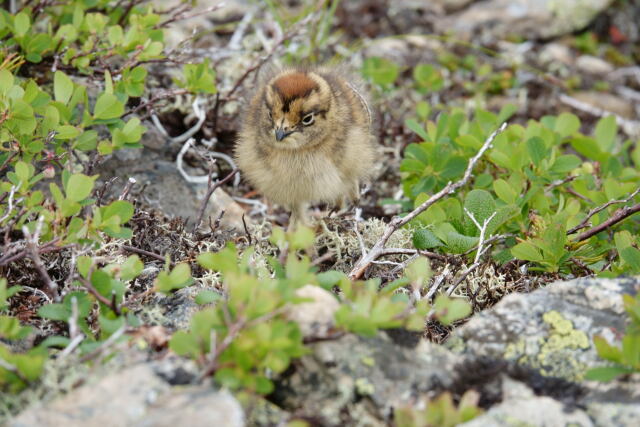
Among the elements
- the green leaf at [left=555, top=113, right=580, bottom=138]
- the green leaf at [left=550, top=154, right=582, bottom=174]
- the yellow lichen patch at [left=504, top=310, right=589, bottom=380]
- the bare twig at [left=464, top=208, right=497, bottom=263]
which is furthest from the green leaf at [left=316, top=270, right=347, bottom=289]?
the green leaf at [left=555, top=113, right=580, bottom=138]

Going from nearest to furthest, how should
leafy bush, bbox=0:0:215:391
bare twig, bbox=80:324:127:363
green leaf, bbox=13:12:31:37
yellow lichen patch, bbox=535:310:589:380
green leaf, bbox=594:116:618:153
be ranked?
bare twig, bbox=80:324:127:363 < yellow lichen patch, bbox=535:310:589:380 < leafy bush, bbox=0:0:215:391 < green leaf, bbox=13:12:31:37 < green leaf, bbox=594:116:618:153

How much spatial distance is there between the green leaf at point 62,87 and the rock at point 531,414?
110 inches

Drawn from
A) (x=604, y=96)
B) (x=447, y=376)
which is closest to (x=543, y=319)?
(x=447, y=376)

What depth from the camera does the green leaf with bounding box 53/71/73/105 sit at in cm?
406

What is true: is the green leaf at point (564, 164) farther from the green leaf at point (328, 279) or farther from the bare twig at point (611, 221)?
the green leaf at point (328, 279)

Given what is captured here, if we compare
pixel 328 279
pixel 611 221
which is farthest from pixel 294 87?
pixel 611 221

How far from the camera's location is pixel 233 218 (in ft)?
17.2

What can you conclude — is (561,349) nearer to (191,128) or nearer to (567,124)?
(567,124)

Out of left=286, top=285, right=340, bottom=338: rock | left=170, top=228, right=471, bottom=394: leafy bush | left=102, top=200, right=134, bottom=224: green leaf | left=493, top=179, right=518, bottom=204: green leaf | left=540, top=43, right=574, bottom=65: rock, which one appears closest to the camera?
left=170, top=228, right=471, bottom=394: leafy bush

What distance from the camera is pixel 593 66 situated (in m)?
8.30

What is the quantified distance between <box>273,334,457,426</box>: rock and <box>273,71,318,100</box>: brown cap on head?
1.98m

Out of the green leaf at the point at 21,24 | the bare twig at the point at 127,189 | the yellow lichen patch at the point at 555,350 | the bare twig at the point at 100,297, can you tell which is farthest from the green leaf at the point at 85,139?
the yellow lichen patch at the point at 555,350

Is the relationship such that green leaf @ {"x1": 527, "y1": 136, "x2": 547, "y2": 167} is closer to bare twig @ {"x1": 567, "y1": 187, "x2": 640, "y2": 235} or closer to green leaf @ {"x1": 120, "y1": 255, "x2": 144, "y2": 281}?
bare twig @ {"x1": 567, "y1": 187, "x2": 640, "y2": 235}

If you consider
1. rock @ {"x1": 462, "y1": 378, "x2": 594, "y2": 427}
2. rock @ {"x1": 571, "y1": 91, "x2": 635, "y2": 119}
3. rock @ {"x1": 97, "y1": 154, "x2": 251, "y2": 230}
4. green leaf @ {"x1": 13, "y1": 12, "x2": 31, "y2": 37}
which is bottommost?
rock @ {"x1": 571, "y1": 91, "x2": 635, "y2": 119}
